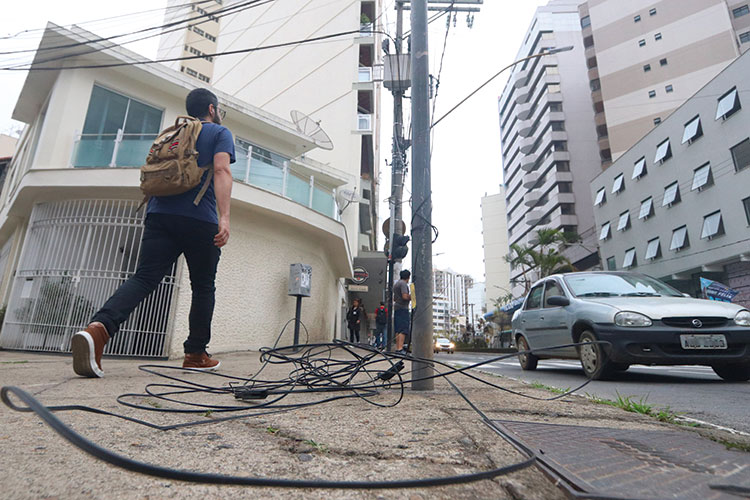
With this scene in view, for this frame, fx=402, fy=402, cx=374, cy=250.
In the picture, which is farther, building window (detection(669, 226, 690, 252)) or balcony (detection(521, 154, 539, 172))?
balcony (detection(521, 154, 539, 172))

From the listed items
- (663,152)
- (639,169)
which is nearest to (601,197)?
(639,169)

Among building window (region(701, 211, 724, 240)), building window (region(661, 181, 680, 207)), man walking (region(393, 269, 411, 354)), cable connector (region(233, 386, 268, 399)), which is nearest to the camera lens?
cable connector (region(233, 386, 268, 399))

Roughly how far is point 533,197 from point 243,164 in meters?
48.1

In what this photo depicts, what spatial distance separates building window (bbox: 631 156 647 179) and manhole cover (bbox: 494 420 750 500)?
86.1ft

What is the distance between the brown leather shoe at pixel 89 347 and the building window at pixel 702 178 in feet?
76.6

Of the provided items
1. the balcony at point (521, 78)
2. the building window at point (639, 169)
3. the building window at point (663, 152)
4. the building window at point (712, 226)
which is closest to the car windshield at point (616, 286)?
the building window at point (712, 226)

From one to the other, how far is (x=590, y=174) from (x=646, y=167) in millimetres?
22547

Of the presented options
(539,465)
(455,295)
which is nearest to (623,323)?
(539,465)

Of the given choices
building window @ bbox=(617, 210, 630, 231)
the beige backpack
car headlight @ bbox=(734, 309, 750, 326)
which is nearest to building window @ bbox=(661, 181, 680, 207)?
building window @ bbox=(617, 210, 630, 231)

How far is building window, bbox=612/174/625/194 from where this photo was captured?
2489 cm

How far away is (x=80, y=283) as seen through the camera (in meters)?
6.59

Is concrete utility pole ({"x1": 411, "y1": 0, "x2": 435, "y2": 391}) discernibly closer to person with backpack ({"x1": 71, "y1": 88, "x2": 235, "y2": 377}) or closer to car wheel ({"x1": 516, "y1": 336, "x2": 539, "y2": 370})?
person with backpack ({"x1": 71, "y1": 88, "x2": 235, "y2": 377})

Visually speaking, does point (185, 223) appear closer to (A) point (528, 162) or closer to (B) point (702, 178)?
(B) point (702, 178)

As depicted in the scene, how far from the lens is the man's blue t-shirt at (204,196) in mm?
2754
